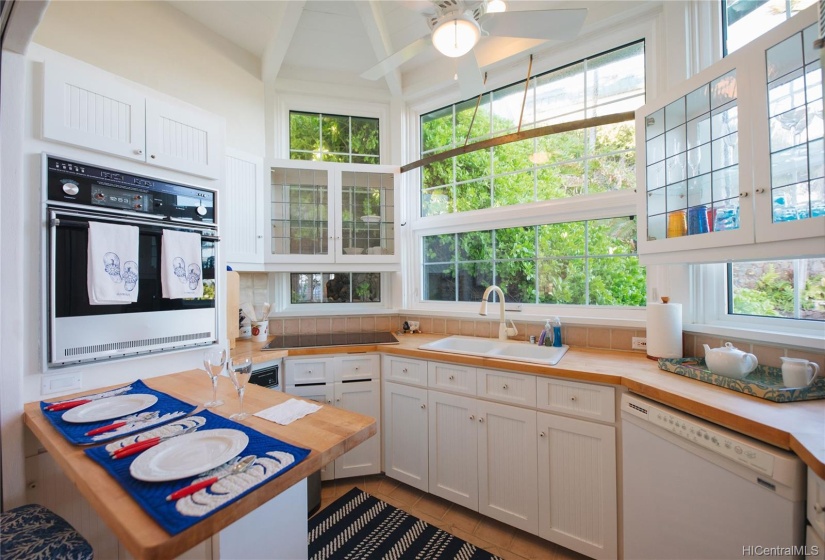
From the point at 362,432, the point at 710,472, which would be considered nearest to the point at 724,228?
the point at 710,472

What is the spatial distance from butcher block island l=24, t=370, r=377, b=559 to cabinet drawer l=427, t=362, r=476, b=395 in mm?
928

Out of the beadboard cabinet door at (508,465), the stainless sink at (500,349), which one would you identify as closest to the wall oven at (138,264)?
the stainless sink at (500,349)

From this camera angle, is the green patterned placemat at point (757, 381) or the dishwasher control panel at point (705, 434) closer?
the dishwasher control panel at point (705, 434)

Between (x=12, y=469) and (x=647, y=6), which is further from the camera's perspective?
(x=647, y=6)

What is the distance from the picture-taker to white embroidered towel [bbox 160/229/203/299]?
1.62 metres

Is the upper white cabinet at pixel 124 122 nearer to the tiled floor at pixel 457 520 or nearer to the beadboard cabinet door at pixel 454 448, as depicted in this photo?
the beadboard cabinet door at pixel 454 448

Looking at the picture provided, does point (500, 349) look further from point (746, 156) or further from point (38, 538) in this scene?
Result: point (38, 538)

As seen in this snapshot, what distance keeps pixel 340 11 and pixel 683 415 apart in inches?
115

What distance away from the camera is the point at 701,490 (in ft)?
3.72

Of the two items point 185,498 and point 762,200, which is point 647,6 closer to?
point 762,200

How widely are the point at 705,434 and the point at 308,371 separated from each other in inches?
77.3

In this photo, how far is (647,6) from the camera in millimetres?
1884

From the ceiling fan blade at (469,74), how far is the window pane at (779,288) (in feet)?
5.25

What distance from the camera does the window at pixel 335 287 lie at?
283 cm
